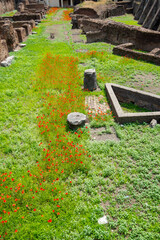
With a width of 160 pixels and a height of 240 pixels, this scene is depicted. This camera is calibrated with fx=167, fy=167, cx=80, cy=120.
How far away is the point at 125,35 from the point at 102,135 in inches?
469

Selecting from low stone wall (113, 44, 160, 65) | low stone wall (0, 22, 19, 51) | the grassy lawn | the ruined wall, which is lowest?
the grassy lawn

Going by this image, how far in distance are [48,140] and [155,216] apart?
350cm

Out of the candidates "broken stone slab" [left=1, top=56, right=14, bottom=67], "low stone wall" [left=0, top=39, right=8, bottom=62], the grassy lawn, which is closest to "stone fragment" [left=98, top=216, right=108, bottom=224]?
the grassy lawn

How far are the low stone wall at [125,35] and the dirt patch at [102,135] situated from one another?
10.5 meters

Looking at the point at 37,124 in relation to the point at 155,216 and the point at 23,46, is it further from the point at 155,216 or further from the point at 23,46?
the point at 23,46

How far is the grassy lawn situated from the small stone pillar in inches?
17.2

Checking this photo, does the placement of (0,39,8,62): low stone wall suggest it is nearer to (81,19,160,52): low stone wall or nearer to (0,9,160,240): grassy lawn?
(0,9,160,240): grassy lawn

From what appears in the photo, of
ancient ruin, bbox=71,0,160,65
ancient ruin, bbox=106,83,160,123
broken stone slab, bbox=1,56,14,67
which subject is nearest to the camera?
ancient ruin, bbox=106,83,160,123

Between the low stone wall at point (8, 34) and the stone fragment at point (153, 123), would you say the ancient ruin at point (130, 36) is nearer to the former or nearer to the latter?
the low stone wall at point (8, 34)

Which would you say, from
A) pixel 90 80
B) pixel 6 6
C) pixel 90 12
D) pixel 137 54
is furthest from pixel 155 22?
pixel 6 6

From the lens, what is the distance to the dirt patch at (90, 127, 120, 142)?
219 inches

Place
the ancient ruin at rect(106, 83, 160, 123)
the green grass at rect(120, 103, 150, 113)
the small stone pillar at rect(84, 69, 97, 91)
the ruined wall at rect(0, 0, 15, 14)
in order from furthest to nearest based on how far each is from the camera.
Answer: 1. the ruined wall at rect(0, 0, 15, 14)
2. the small stone pillar at rect(84, 69, 97, 91)
3. the green grass at rect(120, 103, 150, 113)
4. the ancient ruin at rect(106, 83, 160, 123)

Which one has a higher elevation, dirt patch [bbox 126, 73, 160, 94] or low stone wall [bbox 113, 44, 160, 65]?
low stone wall [bbox 113, 44, 160, 65]

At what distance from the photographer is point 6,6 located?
32750mm
